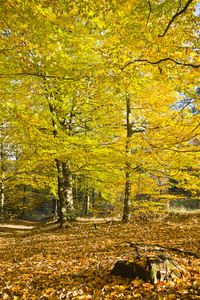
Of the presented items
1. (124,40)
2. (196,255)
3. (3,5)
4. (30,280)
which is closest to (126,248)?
(196,255)

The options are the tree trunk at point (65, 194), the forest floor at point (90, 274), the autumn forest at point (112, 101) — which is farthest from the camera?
the tree trunk at point (65, 194)

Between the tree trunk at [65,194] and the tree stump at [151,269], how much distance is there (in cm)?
634

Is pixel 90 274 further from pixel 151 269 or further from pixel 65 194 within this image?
pixel 65 194

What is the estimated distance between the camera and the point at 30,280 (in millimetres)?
3752

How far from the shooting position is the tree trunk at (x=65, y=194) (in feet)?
29.6

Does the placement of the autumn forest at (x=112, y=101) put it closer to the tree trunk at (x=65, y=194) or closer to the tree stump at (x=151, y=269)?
the tree stump at (x=151, y=269)

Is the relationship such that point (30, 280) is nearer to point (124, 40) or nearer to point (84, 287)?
point (84, 287)

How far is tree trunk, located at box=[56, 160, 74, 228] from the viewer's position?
903cm

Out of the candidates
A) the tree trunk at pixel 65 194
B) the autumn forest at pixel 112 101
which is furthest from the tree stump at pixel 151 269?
the tree trunk at pixel 65 194

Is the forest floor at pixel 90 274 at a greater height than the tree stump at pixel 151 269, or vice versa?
the tree stump at pixel 151 269

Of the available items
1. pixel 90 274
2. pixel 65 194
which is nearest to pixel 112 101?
pixel 65 194

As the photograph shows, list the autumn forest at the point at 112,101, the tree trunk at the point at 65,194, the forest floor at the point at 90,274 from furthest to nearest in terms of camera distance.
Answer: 1. the tree trunk at the point at 65,194
2. the autumn forest at the point at 112,101
3. the forest floor at the point at 90,274

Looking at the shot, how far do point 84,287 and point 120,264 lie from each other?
74cm

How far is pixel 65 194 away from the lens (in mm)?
9750
